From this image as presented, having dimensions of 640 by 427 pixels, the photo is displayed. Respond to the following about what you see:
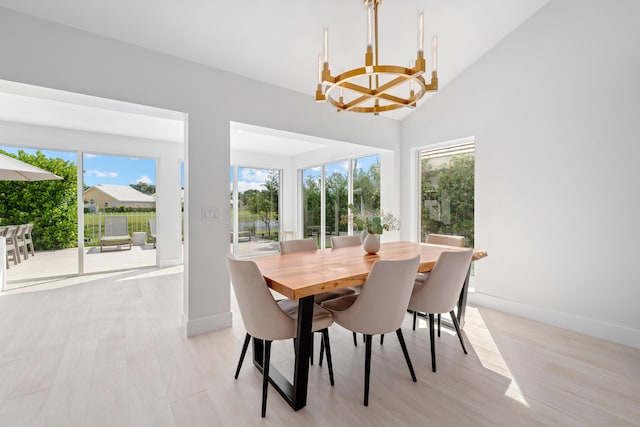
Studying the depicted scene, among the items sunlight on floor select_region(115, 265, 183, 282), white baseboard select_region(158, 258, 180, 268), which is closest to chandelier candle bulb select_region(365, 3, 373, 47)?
sunlight on floor select_region(115, 265, 183, 282)

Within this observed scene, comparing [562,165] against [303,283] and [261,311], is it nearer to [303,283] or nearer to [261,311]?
[303,283]

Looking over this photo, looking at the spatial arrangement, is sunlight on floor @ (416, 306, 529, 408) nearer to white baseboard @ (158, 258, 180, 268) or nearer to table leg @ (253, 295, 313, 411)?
table leg @ (253, 295, 313, 411)

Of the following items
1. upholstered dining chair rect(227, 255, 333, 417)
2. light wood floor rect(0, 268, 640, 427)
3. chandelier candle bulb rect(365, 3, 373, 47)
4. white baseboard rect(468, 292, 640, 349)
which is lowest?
light wood floor rect(0, 268, 640, 427)

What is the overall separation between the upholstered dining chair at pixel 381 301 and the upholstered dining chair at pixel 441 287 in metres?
0.36

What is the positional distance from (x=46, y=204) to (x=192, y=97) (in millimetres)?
4022

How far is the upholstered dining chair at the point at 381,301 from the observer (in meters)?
1.68

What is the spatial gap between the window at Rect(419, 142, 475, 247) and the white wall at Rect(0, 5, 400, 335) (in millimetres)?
1806

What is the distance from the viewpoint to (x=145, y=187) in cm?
543

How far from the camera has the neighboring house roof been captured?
499 centimetres

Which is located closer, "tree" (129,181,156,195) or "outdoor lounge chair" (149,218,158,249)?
"tree" (129,181,156,195)

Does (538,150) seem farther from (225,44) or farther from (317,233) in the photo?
(317,233)

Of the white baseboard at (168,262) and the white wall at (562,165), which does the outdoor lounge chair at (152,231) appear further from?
the white wall at (562,165)

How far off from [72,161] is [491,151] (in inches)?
→ 247

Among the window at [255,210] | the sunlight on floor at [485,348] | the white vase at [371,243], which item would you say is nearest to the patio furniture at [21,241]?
the window at [255,210]
